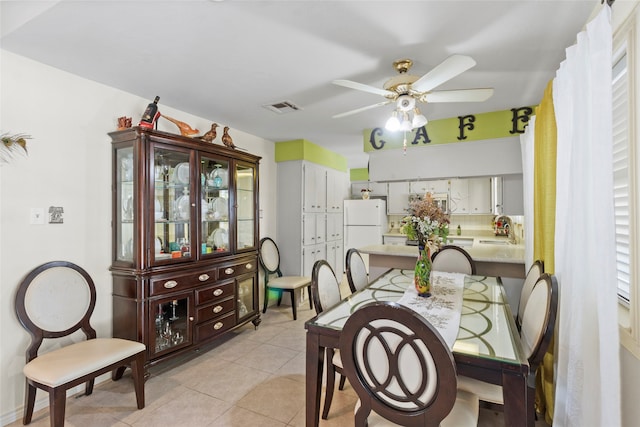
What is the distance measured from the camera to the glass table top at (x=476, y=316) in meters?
1.32

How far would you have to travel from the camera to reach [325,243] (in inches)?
201

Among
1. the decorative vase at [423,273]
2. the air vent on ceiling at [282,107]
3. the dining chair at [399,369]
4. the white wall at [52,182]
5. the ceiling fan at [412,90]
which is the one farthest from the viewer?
the air vent on ceiling at [282,107]

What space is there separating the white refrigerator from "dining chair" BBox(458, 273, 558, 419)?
4.17m

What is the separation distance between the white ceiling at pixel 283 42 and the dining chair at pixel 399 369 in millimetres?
1540

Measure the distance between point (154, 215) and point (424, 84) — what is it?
7.34 feet

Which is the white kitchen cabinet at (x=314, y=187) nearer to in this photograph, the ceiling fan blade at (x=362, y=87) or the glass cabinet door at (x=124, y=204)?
the glass cabinet door at (x=124, y=204)

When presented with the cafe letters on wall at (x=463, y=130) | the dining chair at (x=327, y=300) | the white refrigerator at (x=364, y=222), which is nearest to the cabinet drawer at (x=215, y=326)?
the dining chair at (x=327, y=300)

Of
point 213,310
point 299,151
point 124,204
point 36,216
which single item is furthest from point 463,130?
point 36,216

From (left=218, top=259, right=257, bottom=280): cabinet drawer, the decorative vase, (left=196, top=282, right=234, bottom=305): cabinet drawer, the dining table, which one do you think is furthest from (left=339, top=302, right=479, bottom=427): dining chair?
(left=218, top=259, right=257, bottom=280): cabinet drawer

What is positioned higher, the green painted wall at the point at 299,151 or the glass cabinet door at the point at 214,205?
the green painted wall at the point at 299,151

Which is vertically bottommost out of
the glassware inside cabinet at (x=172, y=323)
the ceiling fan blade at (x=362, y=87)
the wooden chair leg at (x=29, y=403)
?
the wooden chair leg at (x=29, y=403)

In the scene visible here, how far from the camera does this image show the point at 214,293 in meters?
2.93

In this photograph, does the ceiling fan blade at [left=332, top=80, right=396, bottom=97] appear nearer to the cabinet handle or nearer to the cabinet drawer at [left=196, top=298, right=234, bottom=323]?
the cabinet handle

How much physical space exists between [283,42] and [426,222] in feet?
4.88
